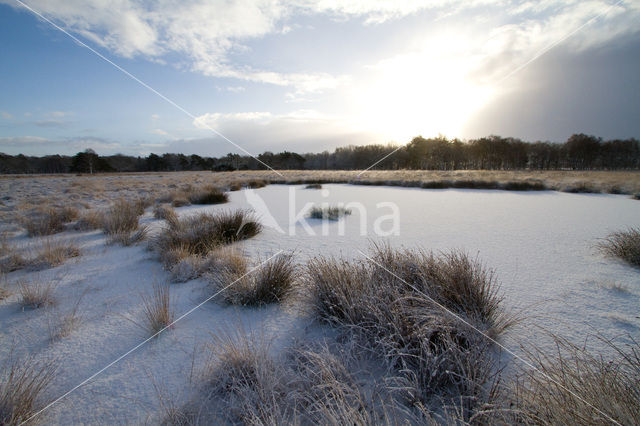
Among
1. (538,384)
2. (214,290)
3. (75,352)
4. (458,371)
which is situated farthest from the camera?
(214,290)

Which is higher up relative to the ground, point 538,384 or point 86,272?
point 538,384

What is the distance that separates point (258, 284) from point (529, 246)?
449 cm

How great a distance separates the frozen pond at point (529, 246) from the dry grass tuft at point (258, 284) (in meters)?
0.99

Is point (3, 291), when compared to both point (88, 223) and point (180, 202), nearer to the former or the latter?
point (88, 223)

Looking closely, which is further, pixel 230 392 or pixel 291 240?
pixel 291 240

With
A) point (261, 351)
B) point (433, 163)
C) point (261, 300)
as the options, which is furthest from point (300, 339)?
point (433, 163)

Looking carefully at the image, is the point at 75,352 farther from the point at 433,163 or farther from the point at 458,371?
the point at 433,163

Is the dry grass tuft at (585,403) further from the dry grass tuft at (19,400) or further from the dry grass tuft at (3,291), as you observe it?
the dry grass tuft at (3,291)

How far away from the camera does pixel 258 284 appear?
2703 mm

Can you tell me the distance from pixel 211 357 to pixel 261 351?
0.42m

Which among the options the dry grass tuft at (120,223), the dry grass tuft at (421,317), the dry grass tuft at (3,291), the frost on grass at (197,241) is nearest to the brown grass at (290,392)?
the dry grass tuft at (421,317)

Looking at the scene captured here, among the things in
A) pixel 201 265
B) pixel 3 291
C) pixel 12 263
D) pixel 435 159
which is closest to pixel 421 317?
pixel 201 265

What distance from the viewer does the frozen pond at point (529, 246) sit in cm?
222

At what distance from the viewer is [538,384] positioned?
1.29m
